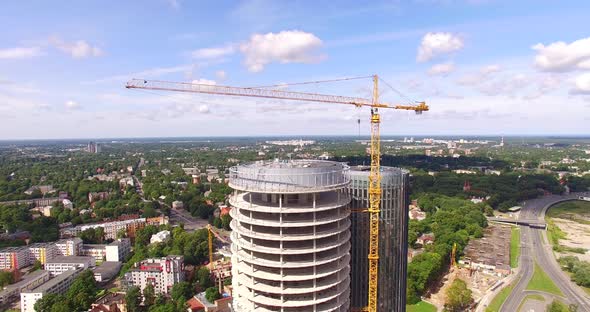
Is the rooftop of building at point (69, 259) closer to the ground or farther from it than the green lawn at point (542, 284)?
farther from it

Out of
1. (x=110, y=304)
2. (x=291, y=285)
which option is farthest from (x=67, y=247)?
(x=291, y=285)

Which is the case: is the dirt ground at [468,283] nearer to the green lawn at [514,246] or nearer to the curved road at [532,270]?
the curved road at [532,270]

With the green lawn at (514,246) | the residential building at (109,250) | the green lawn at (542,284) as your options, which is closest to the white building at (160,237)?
the residential building at (109,250)

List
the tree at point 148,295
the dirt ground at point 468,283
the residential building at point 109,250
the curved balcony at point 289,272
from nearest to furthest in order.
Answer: the curved balcony at point 289,272 → the tree at point 148,295 → the dirt ground at point 468,283 → the residential building at point 109,250

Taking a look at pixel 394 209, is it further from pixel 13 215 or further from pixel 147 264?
pixel 13 215

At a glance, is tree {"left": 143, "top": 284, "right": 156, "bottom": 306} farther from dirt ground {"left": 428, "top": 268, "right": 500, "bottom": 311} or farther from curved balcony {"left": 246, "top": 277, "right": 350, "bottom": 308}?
dirt ground {"left": 428, "top": 268, "right": 500, "bottom": 311}

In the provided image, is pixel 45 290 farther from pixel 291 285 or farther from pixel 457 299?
pixel 457 299

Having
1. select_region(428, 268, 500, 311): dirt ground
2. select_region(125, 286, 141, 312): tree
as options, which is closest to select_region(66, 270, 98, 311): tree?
select_region(125, 286, 141, 312): tree
